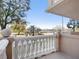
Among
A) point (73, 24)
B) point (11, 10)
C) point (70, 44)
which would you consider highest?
point (11, 10)

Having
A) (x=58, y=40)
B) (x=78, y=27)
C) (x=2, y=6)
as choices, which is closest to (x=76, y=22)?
(x=78, y=27)

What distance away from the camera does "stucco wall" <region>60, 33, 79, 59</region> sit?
4.95 metres

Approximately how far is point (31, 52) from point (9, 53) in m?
1.59

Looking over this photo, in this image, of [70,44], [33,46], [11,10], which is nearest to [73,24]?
[70,44]

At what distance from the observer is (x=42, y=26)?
10.4 m

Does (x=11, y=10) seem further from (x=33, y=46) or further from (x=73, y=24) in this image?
(x=33, y=46)

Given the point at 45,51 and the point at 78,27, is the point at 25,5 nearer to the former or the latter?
the point at 78,27

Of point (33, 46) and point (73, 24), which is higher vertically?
point (73, 24)

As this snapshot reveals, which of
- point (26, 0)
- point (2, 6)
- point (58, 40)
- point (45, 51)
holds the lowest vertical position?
point (45, 51)

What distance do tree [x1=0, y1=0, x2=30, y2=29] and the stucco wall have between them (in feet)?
19.7

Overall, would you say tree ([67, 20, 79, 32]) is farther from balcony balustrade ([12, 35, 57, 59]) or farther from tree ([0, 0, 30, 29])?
tree ([0, 0, 30, 29])

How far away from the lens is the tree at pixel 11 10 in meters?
10.4

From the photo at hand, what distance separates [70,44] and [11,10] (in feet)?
24.3

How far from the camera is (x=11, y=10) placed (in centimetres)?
1114
